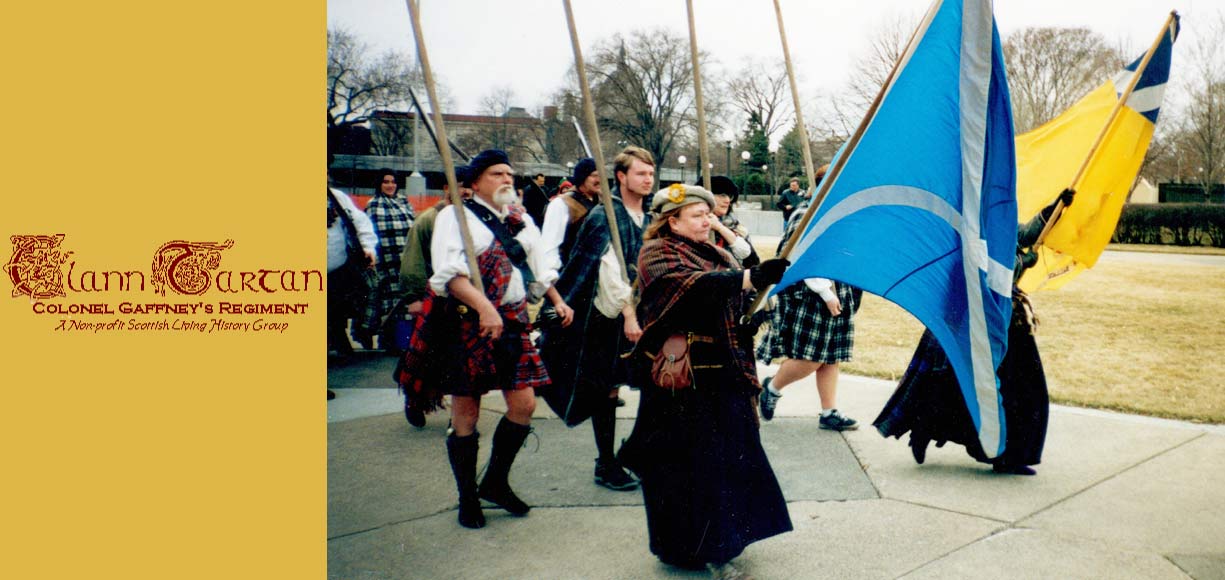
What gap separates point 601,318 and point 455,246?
3.28 feet

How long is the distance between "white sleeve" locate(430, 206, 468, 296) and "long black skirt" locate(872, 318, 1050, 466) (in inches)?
97.7

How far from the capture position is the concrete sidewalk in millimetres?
3135

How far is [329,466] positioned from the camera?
442 cm

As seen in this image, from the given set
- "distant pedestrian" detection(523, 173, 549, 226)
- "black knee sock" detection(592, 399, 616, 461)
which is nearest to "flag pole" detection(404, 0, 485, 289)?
"black knee sock" detection(592, 399, 616, 461)

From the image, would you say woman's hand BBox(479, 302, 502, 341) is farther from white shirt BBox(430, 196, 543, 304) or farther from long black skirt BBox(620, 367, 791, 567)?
long black skirt BBox(620, 367, 791, 567)

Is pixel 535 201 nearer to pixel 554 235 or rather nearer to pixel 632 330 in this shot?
pixel 554 235

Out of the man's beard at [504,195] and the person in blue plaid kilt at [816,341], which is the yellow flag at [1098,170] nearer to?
the person in blue plaid kilt at [816,341]

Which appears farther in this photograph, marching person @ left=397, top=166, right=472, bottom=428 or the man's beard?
marching person @ left=397, top=166, right=472, bottom=428

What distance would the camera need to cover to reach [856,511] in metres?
3.72

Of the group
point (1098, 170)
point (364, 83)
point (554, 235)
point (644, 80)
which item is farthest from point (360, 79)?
point (644, 80)

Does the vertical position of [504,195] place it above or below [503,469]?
above

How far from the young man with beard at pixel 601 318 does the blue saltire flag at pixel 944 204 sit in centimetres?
112

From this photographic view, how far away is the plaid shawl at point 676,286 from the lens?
2965 millimetres
